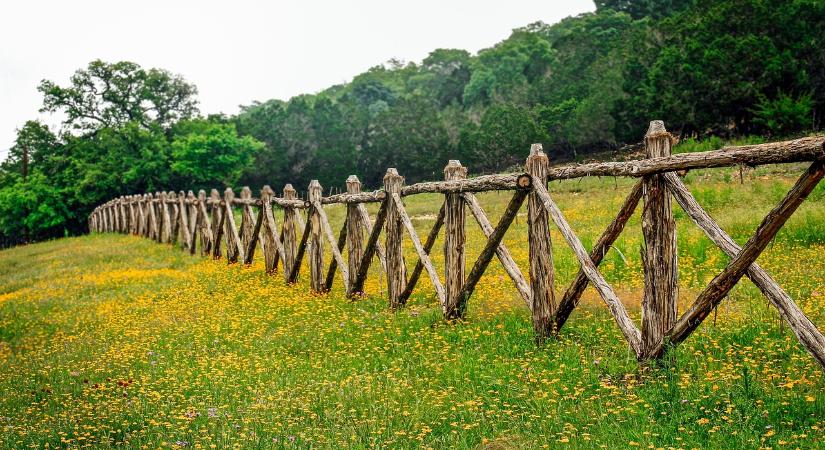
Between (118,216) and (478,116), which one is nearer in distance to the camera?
(118,216)

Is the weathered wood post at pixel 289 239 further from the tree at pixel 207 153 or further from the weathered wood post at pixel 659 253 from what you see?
the tree at pixel 207 153

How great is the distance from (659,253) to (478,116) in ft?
243

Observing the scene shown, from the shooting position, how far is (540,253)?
7.48m

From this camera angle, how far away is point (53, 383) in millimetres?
7871

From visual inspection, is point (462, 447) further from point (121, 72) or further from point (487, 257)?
point (121, 72)

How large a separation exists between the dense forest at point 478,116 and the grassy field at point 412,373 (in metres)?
28.9

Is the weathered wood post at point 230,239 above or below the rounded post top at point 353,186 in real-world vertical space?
below

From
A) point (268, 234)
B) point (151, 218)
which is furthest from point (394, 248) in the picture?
point (151, 218)

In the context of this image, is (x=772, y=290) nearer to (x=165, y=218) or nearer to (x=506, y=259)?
(x=506, y=259)

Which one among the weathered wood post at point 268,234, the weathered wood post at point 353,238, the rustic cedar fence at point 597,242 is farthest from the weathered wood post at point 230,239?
the weathered wood post at point 353,238

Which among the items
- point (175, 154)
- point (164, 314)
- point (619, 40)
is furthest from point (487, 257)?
point (619, 40)

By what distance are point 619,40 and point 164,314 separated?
67074 mm

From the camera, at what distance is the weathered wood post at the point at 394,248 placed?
33.8ft

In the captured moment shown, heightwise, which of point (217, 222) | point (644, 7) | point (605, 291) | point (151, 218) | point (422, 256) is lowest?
point (605, 291)
